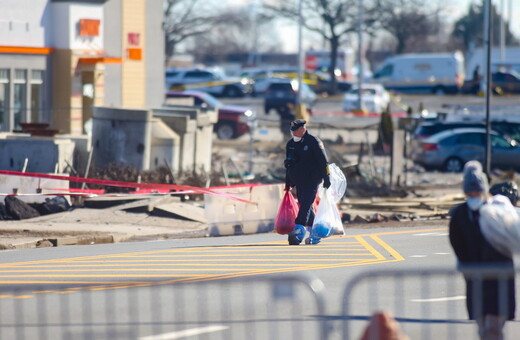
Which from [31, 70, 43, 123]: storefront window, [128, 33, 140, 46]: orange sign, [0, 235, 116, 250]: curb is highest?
[128, 33, 140, 46]: orange sign

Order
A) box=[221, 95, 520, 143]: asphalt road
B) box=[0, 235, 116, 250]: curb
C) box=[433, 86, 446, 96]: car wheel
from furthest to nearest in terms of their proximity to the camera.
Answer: box=[433, 86, 446, 96]: car wheel
box=[221, 95, 520, 143]: asphalt road
box=[0, 235, 116, 250]: curb

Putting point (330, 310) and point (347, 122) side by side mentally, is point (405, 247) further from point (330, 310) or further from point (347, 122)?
point (347, 122)

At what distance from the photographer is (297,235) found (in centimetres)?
1370

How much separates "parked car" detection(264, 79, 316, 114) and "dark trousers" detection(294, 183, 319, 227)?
38677mm

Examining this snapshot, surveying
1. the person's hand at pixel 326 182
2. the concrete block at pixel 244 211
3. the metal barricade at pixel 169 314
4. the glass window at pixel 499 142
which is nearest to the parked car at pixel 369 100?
the glass window at pixel 499 142

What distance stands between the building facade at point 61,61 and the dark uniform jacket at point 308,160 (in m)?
13.9

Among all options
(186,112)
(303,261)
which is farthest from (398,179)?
(303,261)

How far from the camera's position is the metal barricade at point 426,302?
689 cm

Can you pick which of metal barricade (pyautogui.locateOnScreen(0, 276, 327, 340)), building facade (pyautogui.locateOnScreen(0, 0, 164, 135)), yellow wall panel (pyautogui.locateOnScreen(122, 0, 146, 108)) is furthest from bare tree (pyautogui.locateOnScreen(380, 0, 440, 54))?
metal barricade (pyautogui.locateOnScreen(0, 276, 327, 340))

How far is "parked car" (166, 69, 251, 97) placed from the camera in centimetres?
6700

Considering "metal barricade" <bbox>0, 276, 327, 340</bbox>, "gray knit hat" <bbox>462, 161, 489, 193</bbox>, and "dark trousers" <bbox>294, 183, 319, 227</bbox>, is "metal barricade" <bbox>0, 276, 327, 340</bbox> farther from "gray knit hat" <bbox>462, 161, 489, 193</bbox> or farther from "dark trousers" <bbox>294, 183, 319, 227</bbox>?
"dark trousers" <bbox>294, 183, 319, 227</bbox>

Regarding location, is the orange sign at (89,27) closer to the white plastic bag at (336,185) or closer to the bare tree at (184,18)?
the white plastic bag at (336,185)

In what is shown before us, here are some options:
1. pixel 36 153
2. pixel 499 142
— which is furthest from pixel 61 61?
pixel 499 142

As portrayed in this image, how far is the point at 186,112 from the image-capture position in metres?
26.8
